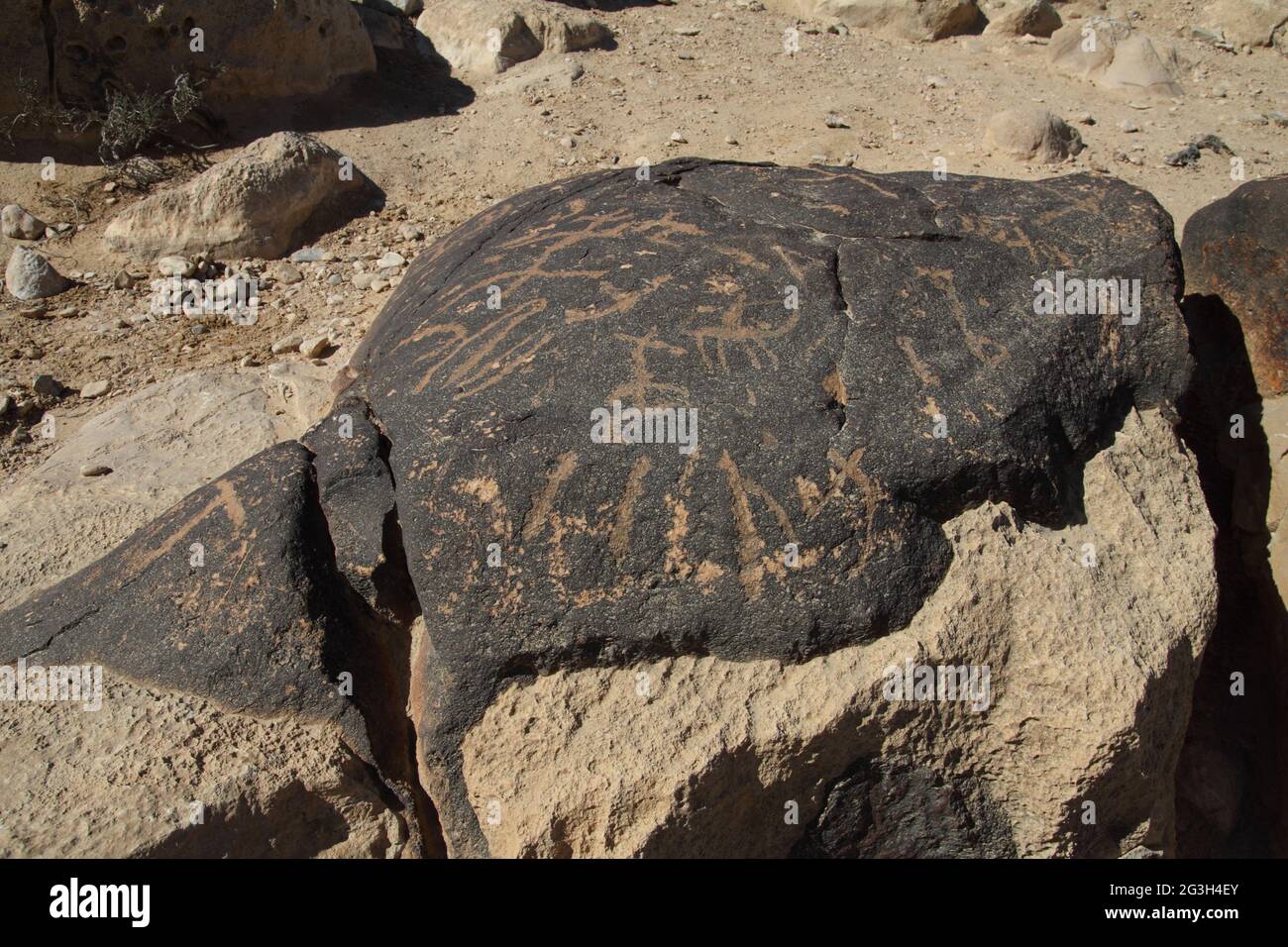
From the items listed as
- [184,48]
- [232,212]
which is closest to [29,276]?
[232,212]

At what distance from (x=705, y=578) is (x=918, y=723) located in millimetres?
568

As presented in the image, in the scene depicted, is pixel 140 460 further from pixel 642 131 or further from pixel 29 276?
pixel 642 131

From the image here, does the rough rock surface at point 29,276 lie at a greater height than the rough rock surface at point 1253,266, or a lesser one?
lesser

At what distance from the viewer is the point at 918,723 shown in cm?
218

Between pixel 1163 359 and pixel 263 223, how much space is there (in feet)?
12.3

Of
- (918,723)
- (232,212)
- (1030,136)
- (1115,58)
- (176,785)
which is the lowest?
(176,785)

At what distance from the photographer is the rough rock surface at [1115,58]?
6.18 m

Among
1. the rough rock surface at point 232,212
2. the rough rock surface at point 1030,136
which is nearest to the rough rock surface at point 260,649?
the rough rock surface at point 232,212

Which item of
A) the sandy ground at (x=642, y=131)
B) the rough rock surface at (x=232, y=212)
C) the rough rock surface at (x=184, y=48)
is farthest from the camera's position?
the rough rock surface at (x=184, y=48)

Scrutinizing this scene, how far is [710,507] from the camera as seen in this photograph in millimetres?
2121

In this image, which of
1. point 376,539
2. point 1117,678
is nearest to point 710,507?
point 376,539

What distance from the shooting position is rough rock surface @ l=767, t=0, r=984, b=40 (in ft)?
21.7

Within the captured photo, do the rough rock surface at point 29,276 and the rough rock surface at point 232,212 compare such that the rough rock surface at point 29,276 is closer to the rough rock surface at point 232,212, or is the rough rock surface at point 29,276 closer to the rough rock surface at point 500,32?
the rough rock surface at point 232,212

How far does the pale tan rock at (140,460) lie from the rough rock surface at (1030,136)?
392 cm
